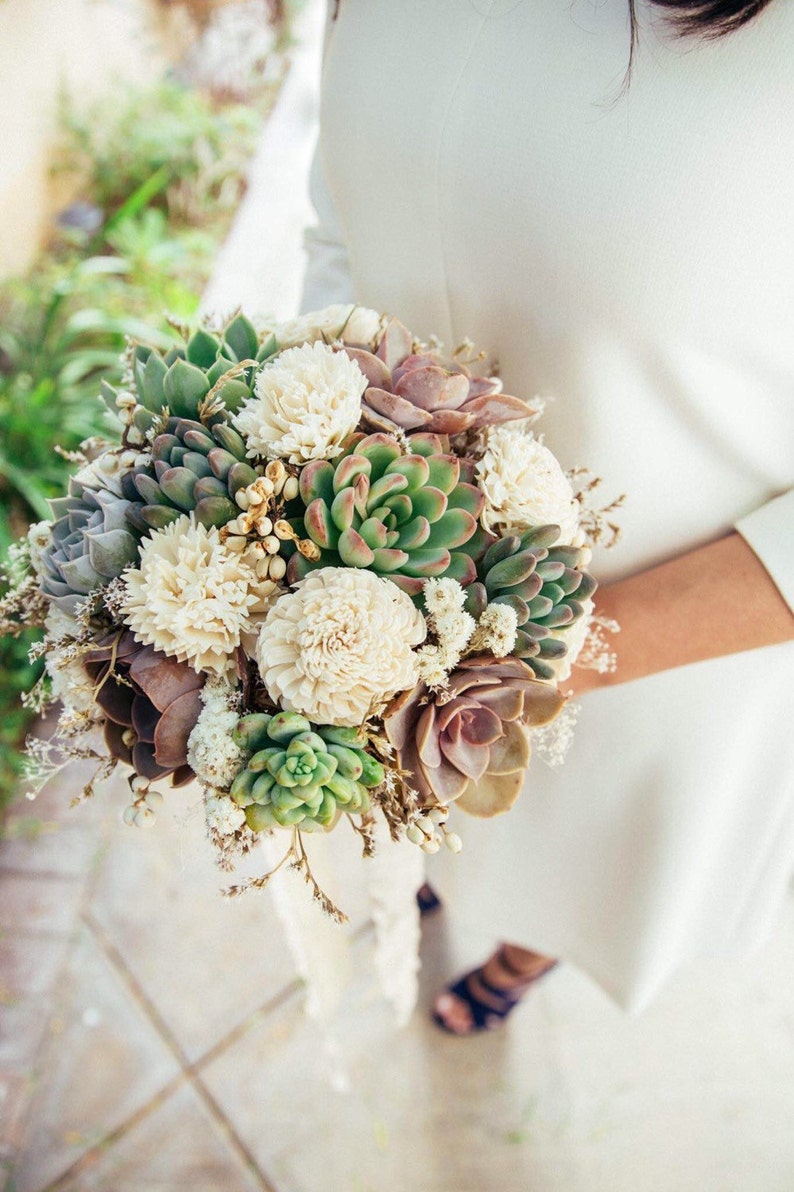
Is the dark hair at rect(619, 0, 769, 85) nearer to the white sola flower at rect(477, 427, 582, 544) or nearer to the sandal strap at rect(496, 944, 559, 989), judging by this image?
the white sola flower at rect(477, 427, 582, 544)

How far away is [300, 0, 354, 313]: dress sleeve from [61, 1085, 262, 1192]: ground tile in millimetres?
1577

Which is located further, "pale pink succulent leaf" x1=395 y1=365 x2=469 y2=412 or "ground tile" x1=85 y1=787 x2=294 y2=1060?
"ground tile" x1=85 y1=787 x2=294 y2=1060

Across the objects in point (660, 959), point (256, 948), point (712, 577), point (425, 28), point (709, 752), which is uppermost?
point (425, 28)

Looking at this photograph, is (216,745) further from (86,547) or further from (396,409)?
(396,409)

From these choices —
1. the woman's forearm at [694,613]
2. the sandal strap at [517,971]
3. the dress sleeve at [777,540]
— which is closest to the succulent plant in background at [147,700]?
the woman's forearm at [694,613]

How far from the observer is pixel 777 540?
946 millimetres

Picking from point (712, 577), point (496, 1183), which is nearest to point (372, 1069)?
point (496, 1183)

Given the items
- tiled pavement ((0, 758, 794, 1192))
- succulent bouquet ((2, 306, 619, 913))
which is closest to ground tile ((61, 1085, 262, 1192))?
tiled pavement ((0, 758, 794, 1192))

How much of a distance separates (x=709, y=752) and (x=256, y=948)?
4.01ft

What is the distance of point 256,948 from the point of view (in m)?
1.86

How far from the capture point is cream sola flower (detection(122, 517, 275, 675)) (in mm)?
642

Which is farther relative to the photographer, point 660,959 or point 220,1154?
point 220,1154

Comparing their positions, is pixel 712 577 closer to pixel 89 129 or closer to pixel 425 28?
pixel 425 28

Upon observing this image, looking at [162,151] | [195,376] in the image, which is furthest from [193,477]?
[162,151]
